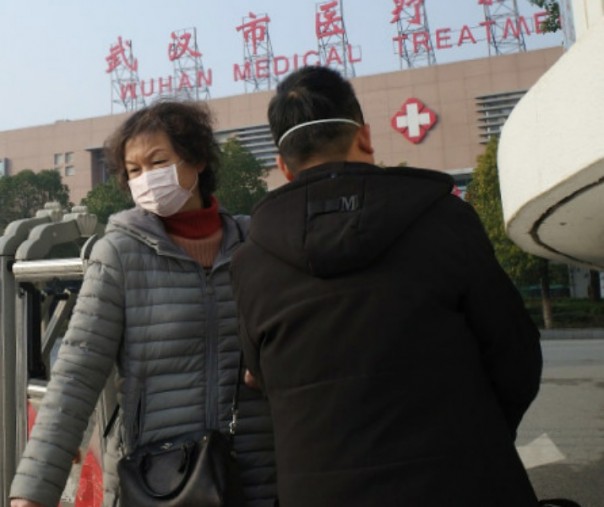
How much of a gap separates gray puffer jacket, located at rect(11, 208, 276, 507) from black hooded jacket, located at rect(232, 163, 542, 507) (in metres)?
0.39

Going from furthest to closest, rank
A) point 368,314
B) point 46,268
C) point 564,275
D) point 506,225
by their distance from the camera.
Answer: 1. point 564,275
2. point 506,225
3. point 46,268
4. point 368,314

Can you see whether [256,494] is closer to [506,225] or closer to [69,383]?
[69,383]

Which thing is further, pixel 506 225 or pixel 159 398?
pixel 506 225

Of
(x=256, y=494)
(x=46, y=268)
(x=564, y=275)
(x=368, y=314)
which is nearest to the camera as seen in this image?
(x=368, y=314)

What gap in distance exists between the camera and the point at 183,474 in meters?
1.37

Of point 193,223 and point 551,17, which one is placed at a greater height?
point 551,17

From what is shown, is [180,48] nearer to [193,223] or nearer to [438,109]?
[438,109]

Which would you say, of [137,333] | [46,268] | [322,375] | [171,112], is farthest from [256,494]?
[46,268]

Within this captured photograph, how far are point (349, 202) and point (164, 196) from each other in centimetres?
69

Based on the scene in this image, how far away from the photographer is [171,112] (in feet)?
5.56

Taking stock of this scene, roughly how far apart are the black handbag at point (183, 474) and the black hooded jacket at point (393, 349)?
0.90ft

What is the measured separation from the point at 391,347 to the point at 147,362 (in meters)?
0.66

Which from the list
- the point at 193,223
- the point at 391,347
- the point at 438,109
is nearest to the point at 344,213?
the point at 391,347

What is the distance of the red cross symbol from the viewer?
33.7 meters
